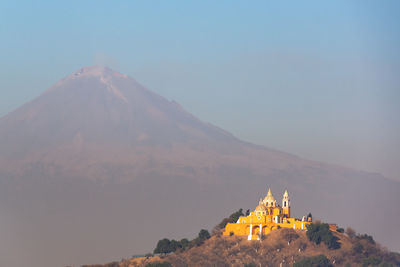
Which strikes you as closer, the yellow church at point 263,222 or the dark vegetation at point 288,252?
the dark vegetation at point 288,252

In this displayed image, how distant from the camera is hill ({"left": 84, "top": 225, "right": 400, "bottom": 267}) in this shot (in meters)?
129

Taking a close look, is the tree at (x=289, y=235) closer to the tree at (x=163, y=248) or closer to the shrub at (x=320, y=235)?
the shrub at (x=320, y=235)

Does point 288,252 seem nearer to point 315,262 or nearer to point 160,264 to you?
point 315,262

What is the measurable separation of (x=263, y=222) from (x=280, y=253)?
536cm

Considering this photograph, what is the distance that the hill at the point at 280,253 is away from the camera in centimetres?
12900

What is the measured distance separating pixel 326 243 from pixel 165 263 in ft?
67.6

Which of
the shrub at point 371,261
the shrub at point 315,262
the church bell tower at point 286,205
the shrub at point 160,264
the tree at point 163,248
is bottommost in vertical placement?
the shrub at point 160,264

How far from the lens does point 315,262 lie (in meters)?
127

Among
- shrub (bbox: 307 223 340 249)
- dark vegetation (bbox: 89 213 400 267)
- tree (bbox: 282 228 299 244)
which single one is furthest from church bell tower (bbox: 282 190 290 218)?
shrub (bbox: 307 223 340 249)

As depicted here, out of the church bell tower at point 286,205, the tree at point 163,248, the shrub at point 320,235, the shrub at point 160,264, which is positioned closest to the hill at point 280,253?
the shrub at point 160,264

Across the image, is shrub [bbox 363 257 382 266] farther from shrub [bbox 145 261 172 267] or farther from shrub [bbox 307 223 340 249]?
shrub [bbox 145 261 172 267]

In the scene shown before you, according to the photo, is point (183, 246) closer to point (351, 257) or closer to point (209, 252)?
point (209, 252)

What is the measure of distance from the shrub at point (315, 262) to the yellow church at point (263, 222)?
714 cm

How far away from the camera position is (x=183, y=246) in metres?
138
